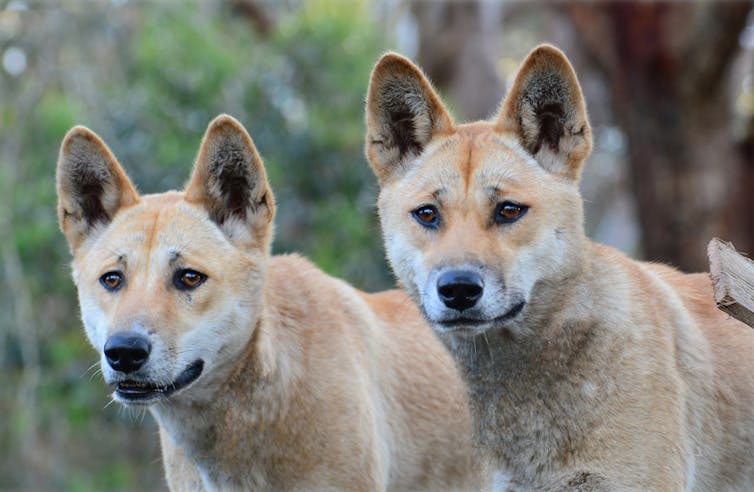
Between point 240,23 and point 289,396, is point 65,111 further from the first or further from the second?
point 289,396

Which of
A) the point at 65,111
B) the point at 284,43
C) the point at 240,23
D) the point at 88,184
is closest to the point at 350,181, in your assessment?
the point at 284,43

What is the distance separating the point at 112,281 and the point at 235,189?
78 cm

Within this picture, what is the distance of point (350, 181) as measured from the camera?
37.6 ft

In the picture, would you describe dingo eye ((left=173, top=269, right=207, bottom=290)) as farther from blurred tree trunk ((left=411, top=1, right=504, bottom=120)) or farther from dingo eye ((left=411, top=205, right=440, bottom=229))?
blurred tree trunk ((left=411, top=1, right=504, bottom=120))

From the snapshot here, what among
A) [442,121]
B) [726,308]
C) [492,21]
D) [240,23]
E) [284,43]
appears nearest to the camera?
[726,308]

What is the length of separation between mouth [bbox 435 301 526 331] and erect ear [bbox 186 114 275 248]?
1229mm

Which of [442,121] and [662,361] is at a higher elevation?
[442,121]

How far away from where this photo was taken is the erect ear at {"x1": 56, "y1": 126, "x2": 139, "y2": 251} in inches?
215

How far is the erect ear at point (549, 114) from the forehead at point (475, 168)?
8cm

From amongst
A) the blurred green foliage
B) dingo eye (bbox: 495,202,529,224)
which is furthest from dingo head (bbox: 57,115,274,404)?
the blurred green foliage

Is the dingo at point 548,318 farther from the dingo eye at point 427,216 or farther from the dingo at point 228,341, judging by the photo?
the dingo at point 228,341

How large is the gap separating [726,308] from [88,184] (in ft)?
10.4

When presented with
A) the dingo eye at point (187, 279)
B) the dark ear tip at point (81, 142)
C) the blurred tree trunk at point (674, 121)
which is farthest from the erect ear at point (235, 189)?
the blurred tree trunk at point (674, 121)

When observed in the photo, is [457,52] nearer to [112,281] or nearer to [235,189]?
[235,189]
